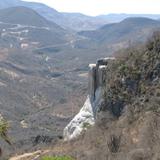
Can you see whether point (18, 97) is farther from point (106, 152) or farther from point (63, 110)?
point (106, 152)

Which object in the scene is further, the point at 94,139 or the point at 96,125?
the point at 96,125

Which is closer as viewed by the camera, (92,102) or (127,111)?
(127,111)

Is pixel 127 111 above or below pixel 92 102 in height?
above

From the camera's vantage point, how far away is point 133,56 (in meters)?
60.0

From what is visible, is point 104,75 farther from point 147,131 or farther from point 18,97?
point 18,97

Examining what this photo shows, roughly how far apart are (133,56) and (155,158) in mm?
28176

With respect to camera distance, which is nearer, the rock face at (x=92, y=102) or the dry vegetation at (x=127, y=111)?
the dry vegetation at (x=127, y=111)

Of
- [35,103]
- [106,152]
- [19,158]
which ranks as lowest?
[35,103]

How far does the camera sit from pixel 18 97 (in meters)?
193

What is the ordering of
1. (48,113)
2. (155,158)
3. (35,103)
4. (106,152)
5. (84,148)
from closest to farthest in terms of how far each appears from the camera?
(155,158)
(106,152)
(84,148)
(48,113)
(35,103)

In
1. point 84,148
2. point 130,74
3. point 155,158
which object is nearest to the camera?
point 155,158

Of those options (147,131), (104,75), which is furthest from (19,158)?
(147,131)

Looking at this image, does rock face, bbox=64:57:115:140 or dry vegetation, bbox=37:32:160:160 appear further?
rock face, bbox=64:57:115:140

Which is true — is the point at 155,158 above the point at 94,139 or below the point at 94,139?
above
